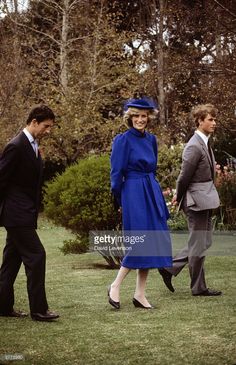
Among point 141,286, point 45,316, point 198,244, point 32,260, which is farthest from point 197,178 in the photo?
point 45,316

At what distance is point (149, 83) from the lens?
30578 millimetres

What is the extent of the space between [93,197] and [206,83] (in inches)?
753

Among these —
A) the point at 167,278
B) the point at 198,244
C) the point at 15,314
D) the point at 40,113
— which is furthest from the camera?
the point at 167,278

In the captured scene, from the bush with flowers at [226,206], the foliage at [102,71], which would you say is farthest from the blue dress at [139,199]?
the foliage at [102,71]

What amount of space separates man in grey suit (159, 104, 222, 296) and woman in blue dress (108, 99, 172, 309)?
71cm

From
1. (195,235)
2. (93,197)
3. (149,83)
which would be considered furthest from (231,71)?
(149,83)

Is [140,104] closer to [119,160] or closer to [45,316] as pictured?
[119,160]

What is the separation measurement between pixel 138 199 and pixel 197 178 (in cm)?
100

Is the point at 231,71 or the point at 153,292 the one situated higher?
the point at 231,71

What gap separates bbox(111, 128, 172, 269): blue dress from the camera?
23.7 feet

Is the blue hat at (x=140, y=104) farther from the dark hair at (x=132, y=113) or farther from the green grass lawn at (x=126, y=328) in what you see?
the green grass lawn at (x=126, y=328)

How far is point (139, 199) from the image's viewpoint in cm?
725

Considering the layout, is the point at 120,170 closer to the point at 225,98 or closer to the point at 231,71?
the point at 231,71

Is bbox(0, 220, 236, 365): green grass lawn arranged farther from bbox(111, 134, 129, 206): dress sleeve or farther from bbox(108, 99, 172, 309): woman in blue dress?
bbox(111, 134, 129, 206): dress sleeve
